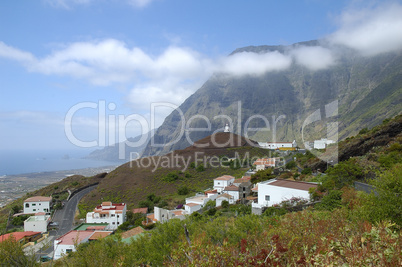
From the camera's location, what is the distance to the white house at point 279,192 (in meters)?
19.7

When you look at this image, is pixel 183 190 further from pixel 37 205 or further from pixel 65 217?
pixel 37 205

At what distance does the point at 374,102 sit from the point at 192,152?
9207 cm

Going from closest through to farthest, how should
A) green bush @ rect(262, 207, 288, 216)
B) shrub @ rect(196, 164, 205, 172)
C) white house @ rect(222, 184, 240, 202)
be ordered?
green bush @ rect(262, 207, 288, 216) < white house @ rect(222, 184, 240, 202) < shrub @ rect(196, 164, 205, 172)

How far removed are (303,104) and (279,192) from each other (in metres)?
159

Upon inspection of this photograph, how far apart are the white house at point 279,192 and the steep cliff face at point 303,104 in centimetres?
8030

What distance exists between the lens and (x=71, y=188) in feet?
148

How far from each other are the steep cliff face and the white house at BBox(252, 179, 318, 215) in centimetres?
8030

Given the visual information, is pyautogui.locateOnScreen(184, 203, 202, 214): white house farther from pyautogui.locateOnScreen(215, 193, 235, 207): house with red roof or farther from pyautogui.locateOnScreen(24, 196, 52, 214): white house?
pyautogui.locateOnScreen(24, 196, 52, 214): white house

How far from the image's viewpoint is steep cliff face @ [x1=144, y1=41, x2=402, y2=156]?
108m

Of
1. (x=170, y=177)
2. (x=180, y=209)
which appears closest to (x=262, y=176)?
(x=180, y=209)

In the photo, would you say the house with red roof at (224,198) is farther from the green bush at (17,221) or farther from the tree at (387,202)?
the green bush at (17,221)

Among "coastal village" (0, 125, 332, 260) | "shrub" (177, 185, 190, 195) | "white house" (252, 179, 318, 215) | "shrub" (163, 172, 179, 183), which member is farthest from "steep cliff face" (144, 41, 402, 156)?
"white house" (252, 179, 318, 215)

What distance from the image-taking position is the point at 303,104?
545 ft

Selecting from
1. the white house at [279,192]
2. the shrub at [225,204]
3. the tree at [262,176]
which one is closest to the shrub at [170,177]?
the tree at [262,176]
